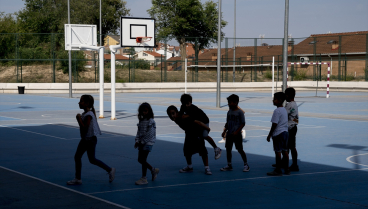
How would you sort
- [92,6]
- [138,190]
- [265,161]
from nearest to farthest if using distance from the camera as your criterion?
[138,190]
[265,161]
[92,6]

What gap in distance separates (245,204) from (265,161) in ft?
12.5

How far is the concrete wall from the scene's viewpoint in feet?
146

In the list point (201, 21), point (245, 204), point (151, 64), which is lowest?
point (245, 204)

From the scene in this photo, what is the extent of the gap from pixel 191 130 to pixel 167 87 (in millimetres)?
39589

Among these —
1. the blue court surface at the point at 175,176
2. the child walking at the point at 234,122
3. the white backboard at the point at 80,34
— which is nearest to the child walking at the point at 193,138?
the blue court surface at the point at 175,176

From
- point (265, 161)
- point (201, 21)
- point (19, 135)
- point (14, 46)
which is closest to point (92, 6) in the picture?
point (201, 21)

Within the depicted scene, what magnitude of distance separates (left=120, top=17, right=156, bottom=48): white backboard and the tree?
53.2 m

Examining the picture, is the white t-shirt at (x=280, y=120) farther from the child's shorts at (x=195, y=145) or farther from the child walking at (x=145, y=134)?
the child walking at (x=145, y=134)

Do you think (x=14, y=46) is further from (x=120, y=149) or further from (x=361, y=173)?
(x=361, y=173)

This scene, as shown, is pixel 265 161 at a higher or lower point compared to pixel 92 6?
lower

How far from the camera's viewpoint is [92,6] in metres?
73.1

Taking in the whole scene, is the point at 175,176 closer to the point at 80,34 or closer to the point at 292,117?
the point at 292,117

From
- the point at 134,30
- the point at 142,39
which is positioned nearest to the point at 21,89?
the point at 134,30

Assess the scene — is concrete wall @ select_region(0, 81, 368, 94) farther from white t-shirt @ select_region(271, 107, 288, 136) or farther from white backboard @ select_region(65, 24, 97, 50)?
white t-shirt @ select_region(271, 107, 288, 136)
